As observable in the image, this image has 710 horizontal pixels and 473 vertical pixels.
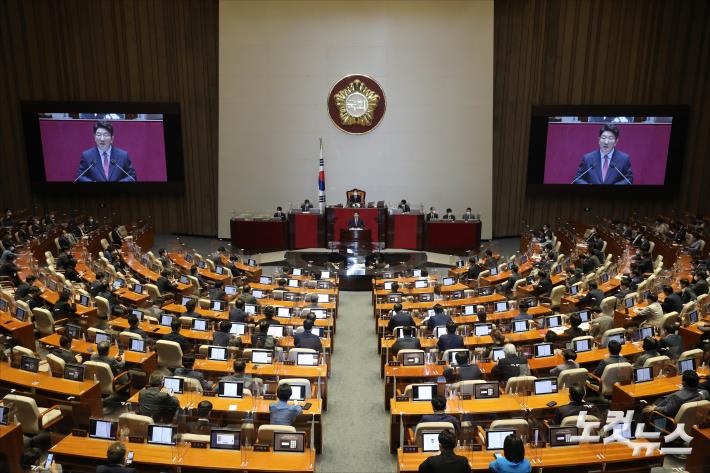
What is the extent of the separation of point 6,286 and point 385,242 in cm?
1154

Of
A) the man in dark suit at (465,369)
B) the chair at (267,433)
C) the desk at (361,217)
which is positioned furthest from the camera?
the desk at (361,217)

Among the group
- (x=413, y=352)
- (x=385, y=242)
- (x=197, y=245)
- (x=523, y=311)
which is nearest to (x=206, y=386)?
(x=413, y=352)

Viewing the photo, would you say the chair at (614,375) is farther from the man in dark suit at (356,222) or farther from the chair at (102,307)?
the man in dark suit at (356,222)

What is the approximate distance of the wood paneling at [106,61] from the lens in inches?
857

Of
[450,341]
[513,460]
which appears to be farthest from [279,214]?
[513,460]

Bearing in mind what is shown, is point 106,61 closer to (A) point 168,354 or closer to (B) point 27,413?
(A) point 168,354

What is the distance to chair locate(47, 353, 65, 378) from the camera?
824 cm

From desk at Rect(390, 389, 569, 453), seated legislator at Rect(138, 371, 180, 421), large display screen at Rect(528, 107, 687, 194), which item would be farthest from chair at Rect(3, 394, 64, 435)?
large display screen at Rect(528, 107, 687, 194)

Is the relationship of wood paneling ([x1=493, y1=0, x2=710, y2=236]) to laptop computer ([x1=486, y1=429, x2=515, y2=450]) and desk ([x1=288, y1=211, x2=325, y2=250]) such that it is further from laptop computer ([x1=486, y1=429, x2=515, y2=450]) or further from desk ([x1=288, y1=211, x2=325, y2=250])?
laptop computer ([x1=486, y1=429, x2=515, y2=450])

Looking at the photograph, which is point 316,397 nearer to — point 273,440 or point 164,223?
point 273,440

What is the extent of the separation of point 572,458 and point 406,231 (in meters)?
14.7

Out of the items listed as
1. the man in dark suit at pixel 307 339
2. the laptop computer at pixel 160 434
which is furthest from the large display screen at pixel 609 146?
the laptop computer at pixel 160 434

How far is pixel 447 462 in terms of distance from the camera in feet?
16.6

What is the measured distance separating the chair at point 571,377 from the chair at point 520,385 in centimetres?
49
